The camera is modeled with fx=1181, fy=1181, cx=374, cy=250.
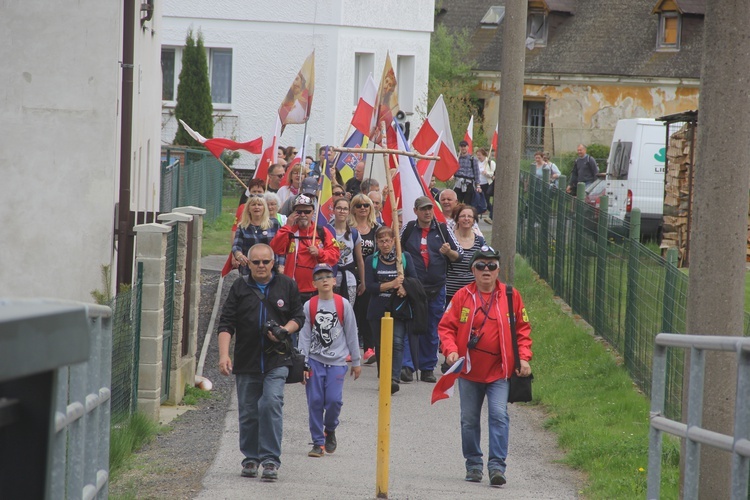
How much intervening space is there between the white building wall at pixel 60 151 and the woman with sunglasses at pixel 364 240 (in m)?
2.68

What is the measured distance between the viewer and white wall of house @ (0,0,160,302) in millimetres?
12742

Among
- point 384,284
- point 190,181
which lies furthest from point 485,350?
point 190,181

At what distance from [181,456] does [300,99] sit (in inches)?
337

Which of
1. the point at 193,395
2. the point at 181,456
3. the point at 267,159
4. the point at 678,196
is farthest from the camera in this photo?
the point at 678,196

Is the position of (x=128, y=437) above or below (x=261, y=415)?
below

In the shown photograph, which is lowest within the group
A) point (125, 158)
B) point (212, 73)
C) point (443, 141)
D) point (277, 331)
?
point (277, 331)

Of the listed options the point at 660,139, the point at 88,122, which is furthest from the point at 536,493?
the point at 660,139

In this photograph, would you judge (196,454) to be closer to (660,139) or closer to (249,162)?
(660,139)

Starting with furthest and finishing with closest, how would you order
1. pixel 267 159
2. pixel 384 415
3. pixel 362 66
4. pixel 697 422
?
pixel 362 66, pixel 267 159, pixel 384 415, pixel 697 422

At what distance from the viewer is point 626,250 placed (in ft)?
41.0

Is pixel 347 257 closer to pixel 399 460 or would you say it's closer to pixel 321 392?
pixel 321 392

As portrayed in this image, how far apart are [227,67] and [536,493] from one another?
28222mm

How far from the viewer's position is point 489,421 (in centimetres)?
823

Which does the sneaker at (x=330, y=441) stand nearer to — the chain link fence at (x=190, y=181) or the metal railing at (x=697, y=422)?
the metal railing at (x=697, y=422)
